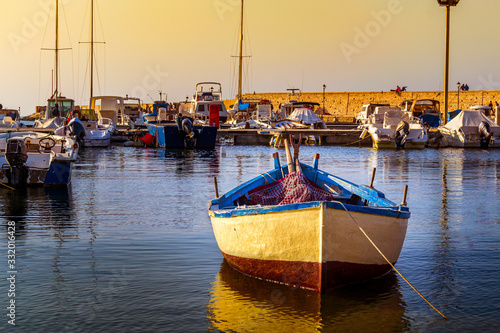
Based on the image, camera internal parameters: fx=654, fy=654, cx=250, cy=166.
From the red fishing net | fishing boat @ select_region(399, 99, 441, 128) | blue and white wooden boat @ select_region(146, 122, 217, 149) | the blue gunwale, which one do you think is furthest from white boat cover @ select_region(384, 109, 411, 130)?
the red fishing net

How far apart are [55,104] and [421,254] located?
136 feet

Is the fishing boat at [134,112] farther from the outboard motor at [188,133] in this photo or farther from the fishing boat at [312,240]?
the fishing boat at [312,240]

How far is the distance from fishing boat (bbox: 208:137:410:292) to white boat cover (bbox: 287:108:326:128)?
142 ft

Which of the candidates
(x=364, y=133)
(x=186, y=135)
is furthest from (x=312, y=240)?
(x=364, y=133)

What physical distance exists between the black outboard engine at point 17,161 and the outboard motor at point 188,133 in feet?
74.1

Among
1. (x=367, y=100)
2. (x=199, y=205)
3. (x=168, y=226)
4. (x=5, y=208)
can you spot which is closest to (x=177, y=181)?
(x=199, y=205)

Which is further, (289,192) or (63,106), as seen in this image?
(63,106)

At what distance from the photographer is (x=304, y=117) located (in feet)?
174

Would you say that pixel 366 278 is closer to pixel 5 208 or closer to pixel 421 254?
pixel 421 254

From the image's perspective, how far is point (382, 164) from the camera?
94.6 ft

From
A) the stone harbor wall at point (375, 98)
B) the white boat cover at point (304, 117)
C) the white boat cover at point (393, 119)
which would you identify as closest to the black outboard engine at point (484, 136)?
the white boat cover at point (393, 119)

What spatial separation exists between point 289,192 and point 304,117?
4350 centimetres

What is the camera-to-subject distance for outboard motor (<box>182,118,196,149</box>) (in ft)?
134

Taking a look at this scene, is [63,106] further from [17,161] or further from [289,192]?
[289,192]
